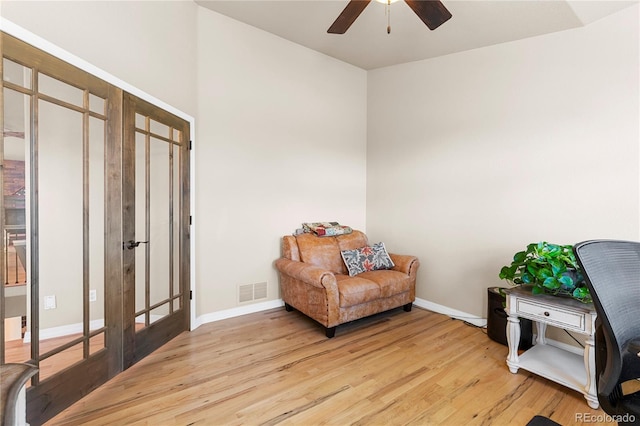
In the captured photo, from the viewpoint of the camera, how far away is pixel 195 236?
118 inches

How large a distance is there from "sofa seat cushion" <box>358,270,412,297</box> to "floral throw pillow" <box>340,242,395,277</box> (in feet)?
0.28

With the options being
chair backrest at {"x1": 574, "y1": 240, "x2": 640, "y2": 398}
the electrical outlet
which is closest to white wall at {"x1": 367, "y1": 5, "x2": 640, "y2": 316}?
chair backrest at {"x1": 574, "y1": 240, "x2": 640, "y2": 398}

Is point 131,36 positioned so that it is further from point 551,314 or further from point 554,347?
point 554,347

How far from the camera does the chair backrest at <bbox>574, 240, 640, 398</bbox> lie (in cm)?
113

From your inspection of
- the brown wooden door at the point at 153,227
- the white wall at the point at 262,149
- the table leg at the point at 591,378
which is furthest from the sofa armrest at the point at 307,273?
the table leg at the point at 591,378

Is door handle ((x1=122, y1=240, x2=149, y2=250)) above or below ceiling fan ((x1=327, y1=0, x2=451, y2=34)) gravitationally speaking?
below

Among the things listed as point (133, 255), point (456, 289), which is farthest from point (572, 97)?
point (133, 255)

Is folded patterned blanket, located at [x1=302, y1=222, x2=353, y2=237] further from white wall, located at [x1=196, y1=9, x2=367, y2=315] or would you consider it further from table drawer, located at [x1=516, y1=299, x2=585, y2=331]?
table drawer, located at [x1=516, y1=299, x2=585, y2=331]

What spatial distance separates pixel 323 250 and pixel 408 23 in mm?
2539

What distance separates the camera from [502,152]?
2.98 m

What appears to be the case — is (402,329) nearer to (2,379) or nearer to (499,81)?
(499,81)

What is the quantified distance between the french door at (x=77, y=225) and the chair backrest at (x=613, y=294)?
2615 mm

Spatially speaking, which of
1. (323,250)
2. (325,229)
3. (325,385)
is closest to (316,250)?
(323,250)

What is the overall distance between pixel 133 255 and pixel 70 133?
0.94m
